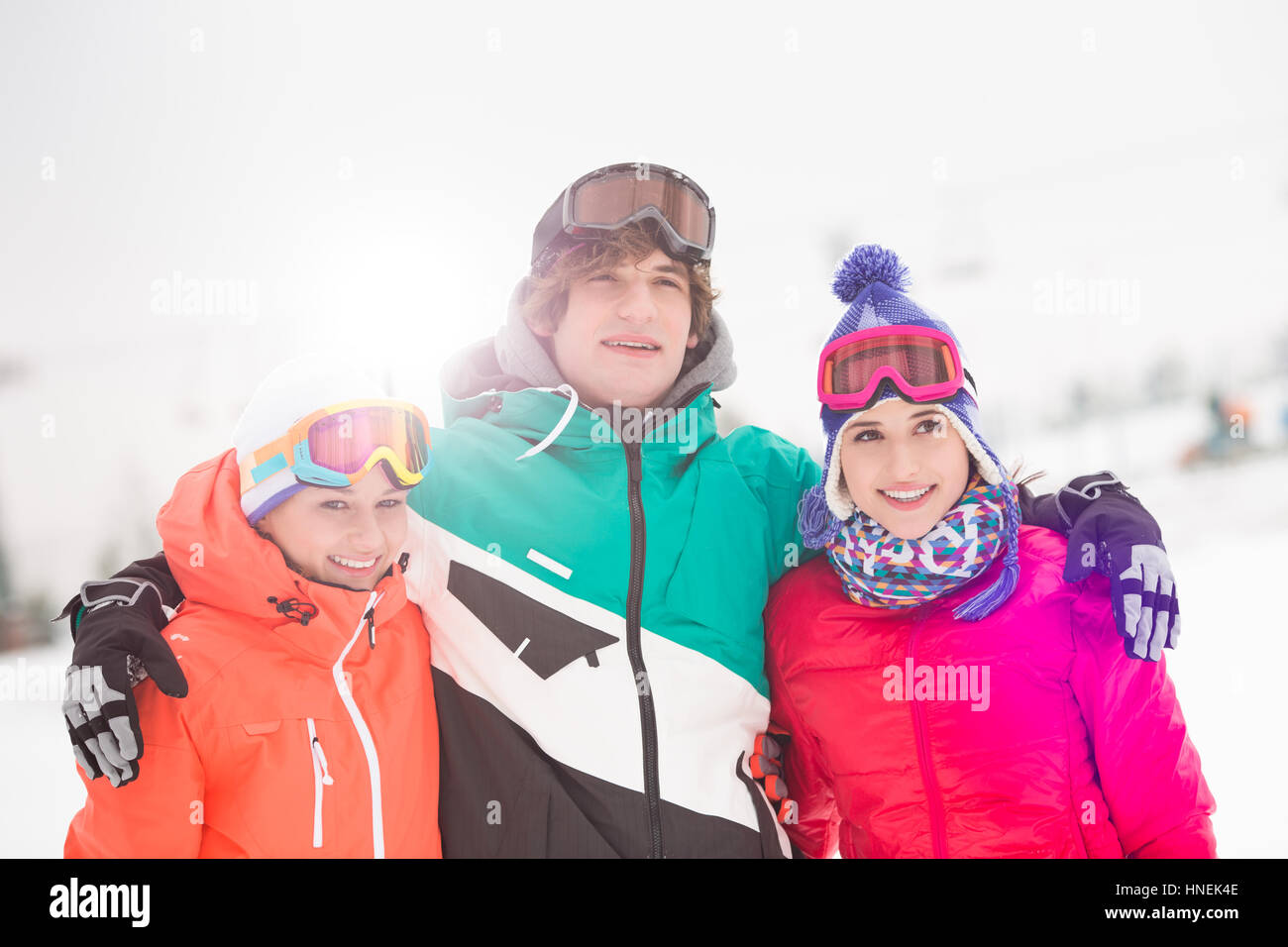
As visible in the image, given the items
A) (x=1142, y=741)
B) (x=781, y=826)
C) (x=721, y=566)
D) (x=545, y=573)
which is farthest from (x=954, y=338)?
(x=781, y=826)

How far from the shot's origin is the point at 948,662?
1.81 metres

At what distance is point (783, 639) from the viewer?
6.60ft

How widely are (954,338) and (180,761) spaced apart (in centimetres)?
186

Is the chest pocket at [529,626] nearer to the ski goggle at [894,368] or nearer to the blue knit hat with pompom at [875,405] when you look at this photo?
the blue knit hat with pompom at [875,405]

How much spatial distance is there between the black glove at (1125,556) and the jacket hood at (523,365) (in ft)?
3.04

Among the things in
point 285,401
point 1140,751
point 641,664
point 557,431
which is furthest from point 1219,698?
point 285,401

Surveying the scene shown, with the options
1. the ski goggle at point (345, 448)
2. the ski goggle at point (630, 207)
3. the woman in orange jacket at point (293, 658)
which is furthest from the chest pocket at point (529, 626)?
the ski goggle at point (630, 207)

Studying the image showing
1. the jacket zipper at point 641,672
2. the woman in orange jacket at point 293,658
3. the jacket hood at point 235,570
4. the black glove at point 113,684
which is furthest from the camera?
the jacket zipper at point 641,672

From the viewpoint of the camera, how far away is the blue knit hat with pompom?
1857 mm

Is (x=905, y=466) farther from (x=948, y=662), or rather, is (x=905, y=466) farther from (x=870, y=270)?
(x=870, y=270)

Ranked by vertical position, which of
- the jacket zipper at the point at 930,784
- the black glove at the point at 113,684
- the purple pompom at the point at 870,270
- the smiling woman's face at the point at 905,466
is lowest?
the jacket zipper at the point at 930,784

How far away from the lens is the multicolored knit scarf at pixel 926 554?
1.80 meters

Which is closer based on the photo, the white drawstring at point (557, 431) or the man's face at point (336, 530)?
the man's face at point (336, 530)
